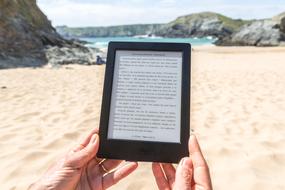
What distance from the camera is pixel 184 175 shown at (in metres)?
1.72

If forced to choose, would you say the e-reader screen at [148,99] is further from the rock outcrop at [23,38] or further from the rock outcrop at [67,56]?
the rock outcrop at [67,56]

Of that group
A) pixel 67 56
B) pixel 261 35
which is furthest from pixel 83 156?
pixel 261 35

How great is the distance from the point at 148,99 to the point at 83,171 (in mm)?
567

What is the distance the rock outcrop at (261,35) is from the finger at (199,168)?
129 ft

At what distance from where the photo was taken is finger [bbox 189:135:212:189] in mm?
1688

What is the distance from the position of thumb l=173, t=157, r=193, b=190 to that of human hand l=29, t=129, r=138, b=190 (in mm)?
307

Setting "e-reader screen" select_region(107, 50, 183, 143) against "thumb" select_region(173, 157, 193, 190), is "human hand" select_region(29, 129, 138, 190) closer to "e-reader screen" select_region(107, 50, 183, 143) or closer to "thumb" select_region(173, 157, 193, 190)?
"e-reader screen" select_region(107, 50, 183, 143)

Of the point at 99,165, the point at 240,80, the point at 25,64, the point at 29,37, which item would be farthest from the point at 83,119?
the point at 29,37

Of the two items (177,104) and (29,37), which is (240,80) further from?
(29,37)

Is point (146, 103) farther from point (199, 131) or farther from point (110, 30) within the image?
point (110, 30)

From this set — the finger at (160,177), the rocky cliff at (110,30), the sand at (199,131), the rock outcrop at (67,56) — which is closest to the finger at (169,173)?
the finger at (160,177)

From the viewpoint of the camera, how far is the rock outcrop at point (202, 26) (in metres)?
98.8

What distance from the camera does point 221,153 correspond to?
3.52 m

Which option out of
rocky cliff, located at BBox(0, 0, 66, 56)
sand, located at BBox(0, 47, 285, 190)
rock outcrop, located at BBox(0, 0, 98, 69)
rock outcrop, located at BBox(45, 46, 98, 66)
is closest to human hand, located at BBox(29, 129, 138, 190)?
sand, located at BBox(0, 47, 285, 190)
